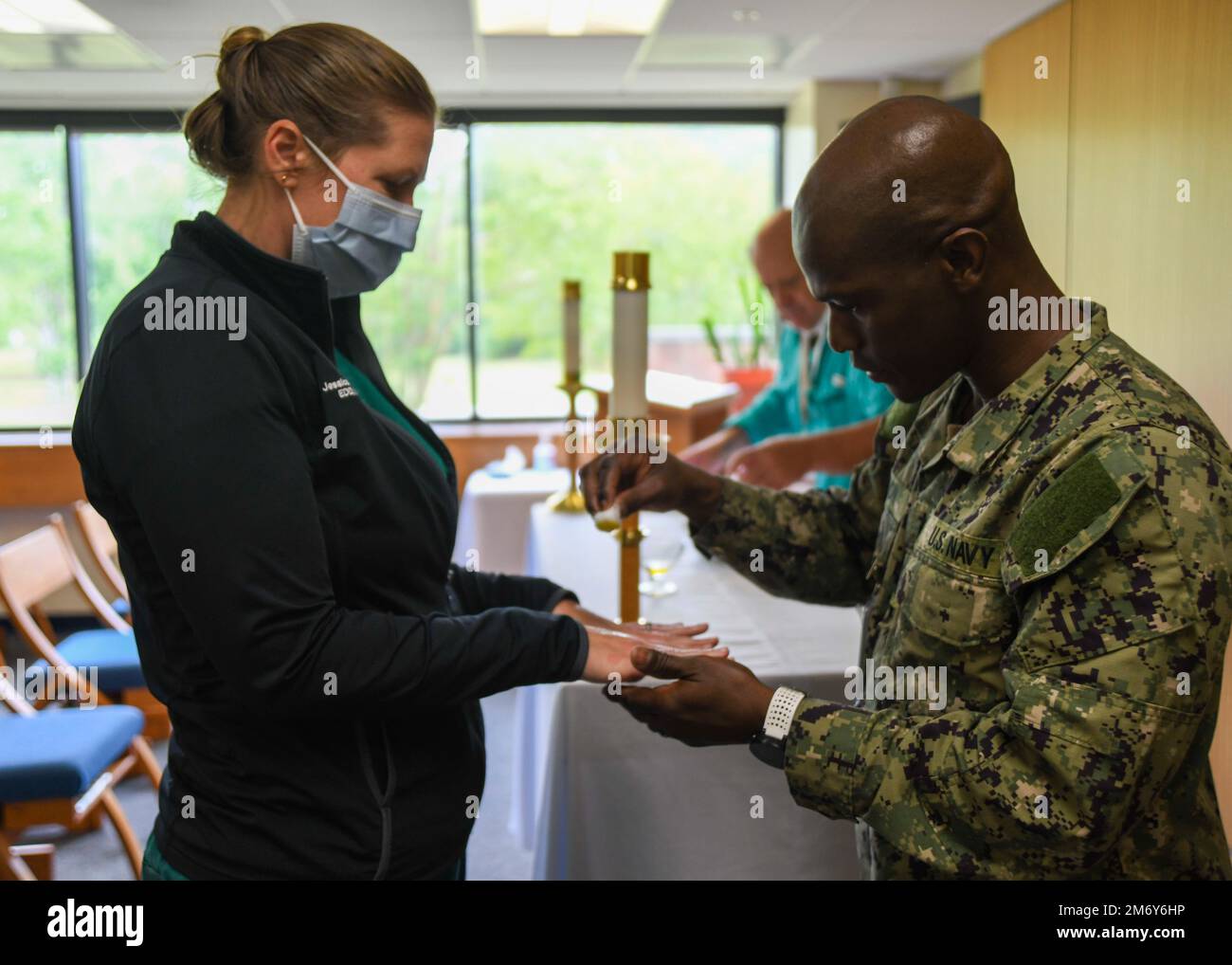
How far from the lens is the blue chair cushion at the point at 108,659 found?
3.30 m

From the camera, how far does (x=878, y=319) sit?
1.12 meters

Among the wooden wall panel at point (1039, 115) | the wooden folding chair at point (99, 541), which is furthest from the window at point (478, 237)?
the wooden folding chair at point (99, 541)

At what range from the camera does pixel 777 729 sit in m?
1.12

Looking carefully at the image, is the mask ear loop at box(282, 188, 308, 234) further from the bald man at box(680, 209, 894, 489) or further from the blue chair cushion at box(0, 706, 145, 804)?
the blue chair cushion at box(0, 706, 145, 804)

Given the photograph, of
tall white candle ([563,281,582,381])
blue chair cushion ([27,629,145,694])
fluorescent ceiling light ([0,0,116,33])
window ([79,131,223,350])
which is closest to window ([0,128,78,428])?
window ([79,131,223,350])

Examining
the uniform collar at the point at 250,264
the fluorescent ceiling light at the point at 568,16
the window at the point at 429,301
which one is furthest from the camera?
the window at the point at 429,301

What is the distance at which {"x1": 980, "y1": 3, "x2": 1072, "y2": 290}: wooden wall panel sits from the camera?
3.34 m

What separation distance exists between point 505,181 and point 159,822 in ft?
16.4

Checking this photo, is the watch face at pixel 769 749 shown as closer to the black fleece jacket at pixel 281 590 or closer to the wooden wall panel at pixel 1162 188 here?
the black fleece jacket at pixel 281 590

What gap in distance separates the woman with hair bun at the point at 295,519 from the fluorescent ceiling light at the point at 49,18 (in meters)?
2.97

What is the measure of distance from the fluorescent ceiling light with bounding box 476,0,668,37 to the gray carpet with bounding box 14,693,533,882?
2.56 metres

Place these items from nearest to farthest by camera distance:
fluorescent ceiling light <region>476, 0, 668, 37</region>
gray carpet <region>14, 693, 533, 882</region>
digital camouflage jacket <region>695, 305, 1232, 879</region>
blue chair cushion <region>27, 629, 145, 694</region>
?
1. digital camouflage jacket <region>695, 305, 1232, 879</region>
2. gray carpet <region>14, 693, 533, 882</region>
3. blue chair cushion <region>27, 629, 145, 694</region>
4. fluorescent ceiling light <region>476, 0, 668, 37</region>
